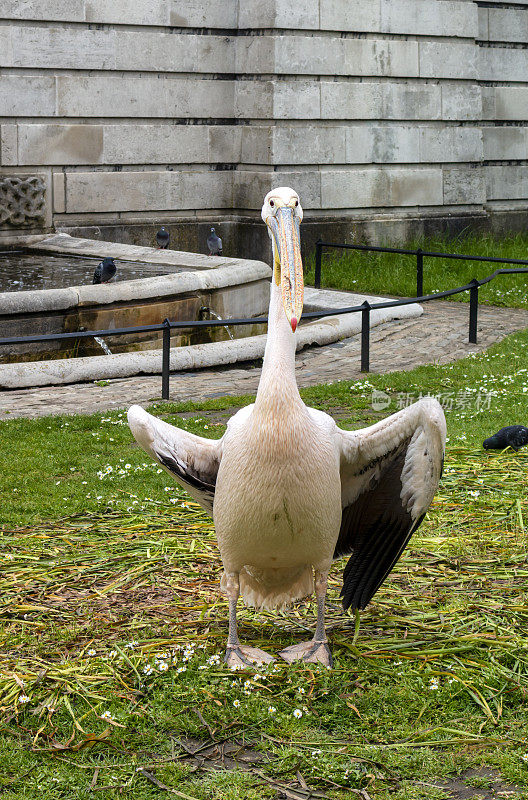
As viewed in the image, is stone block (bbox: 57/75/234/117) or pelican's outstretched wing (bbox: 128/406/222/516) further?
stone block (bbox: 57/75/234/117)

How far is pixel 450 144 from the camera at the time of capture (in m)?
17.8

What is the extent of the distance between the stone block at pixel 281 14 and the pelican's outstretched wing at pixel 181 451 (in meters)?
12.7

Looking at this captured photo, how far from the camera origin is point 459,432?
7.98 m

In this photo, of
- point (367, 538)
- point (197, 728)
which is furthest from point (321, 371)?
point (197, 728)

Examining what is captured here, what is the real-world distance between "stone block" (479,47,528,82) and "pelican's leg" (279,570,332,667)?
15850mm

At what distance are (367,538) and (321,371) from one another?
575cm

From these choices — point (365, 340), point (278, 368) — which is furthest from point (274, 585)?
Answer: point (365, 340)

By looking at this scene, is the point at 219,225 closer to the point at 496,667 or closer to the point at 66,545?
the point at 66,545

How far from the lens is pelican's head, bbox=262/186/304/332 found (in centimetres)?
372

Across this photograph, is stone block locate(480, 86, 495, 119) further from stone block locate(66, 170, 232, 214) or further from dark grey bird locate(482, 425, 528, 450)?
dark grey bird locate(482, 425, 528, 450)

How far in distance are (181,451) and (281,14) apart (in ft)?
42.0

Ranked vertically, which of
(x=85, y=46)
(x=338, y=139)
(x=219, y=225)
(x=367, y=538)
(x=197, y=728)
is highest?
(x=85, y=46)

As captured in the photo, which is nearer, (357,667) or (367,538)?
(357,667)

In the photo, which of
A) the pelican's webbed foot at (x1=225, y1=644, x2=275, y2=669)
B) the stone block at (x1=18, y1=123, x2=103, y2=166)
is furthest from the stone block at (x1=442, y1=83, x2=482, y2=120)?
the pelican's webbed foot at (x1=225, y1=644, x2=275, y2=669)
